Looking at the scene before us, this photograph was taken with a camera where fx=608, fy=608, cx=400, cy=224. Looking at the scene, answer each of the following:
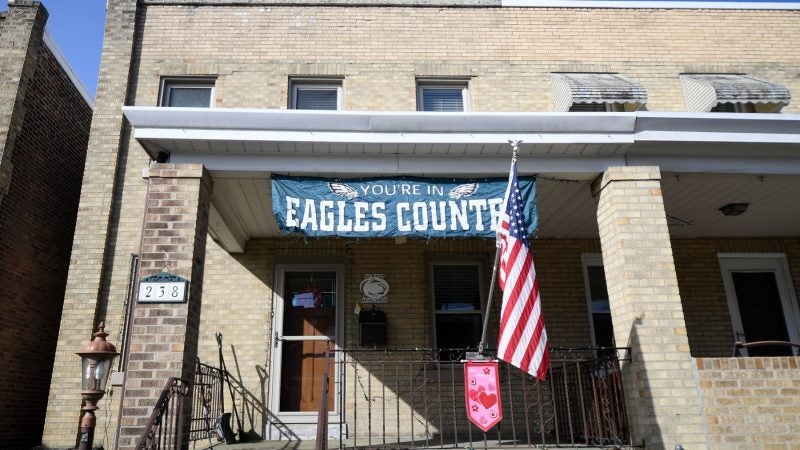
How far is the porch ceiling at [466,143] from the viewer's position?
6324 mm

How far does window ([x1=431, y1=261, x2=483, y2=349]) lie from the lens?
29.3ft

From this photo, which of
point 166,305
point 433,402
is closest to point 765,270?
point 433,402

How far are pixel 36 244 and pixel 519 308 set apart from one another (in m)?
7.52

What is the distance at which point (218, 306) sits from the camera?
8.74 meters

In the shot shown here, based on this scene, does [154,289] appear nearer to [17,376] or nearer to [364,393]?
[364,393]

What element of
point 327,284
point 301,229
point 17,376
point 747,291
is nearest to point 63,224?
point 17,376

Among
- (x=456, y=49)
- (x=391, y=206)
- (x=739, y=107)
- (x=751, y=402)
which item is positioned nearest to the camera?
(x=751, y=402)

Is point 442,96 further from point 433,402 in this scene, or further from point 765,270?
point 765,270

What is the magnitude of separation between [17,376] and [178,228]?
14.3 feet

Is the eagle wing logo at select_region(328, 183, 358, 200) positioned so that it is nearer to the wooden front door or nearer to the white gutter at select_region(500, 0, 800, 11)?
the wooden front door

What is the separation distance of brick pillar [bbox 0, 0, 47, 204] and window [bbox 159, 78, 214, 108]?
1.91 m

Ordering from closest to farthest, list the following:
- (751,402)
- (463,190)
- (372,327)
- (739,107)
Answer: (751,402)
(463,190)
(372,327)
(739,107)

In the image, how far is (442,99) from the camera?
9250 millimetres

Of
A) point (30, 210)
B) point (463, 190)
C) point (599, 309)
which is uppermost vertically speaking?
point (30, 210)
